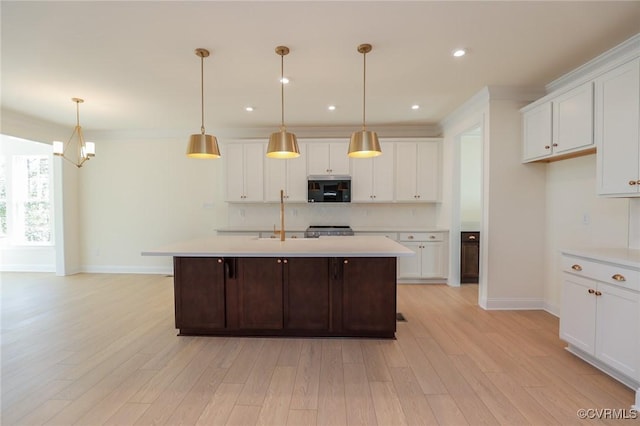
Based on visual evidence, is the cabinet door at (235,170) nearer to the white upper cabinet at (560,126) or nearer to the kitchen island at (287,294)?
the kitchen island at (287,294)

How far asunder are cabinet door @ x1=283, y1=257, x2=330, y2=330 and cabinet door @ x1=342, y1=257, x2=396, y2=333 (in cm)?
19

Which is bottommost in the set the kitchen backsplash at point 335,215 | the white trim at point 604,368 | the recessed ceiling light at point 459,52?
the white trim at point 604,368

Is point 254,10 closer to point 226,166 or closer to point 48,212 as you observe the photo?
point 226,166

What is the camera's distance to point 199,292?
2.77 metres

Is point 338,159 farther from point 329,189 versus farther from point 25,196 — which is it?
point 25,196

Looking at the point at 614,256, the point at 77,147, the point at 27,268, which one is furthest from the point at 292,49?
the point at 27,268

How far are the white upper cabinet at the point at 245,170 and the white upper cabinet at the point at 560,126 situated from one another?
3722 mm

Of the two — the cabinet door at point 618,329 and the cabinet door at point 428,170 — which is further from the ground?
the cabinet door at point 428,170

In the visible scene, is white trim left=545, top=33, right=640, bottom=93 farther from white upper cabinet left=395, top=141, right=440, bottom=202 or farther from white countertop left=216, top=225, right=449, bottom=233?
white countertop left=216, top=225, right=449, bottom=233

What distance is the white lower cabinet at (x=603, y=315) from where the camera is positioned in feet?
6.21

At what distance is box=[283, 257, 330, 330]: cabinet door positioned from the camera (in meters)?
2.70

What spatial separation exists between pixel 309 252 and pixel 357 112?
8.53 feet

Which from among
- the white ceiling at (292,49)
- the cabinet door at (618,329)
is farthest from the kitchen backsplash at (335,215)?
the cabinet door at (618,329)

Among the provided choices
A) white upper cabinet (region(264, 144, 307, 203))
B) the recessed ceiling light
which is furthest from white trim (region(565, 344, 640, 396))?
white upper cabinet (region(264, 144, 307, 203))
